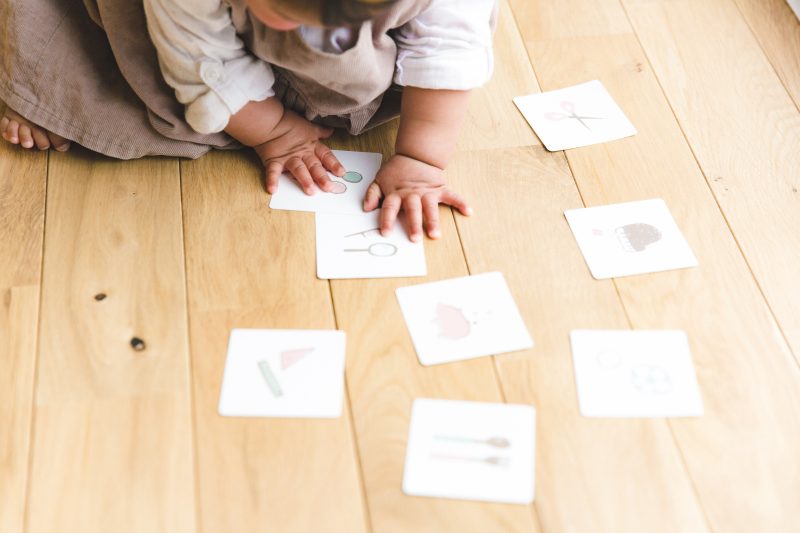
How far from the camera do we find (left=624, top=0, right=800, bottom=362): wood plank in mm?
1217

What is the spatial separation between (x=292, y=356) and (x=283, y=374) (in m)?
Answer: 0.03

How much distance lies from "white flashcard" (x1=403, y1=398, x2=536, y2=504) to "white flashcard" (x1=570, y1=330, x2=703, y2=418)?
9 centimetres

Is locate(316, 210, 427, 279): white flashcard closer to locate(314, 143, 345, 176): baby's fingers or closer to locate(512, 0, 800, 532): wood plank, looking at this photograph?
locate(314, 143, 345, 176): baby's fingers

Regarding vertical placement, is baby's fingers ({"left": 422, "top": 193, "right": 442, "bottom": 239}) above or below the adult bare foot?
below

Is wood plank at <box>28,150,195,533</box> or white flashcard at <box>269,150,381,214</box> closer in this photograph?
wood plank at <box>28,150,195,533</box>

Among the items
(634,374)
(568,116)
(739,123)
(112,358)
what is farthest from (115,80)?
(739,123)

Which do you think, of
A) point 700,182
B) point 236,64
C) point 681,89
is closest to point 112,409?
point 236,64

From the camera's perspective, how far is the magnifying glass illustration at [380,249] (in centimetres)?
119

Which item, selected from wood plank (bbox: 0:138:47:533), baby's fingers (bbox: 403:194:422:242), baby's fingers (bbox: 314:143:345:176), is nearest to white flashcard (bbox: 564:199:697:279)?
baby's fingers (bbox: 403:194:422:242)

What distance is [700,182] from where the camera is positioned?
1.31 m

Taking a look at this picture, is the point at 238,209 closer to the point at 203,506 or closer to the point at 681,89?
the point at 203,506

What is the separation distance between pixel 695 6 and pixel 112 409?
49.4 inches

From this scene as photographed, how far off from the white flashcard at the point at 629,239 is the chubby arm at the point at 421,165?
0.58ft

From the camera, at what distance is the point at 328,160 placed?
50.6 inches
